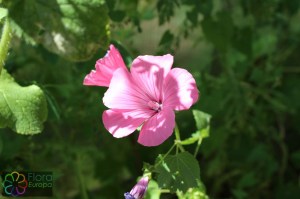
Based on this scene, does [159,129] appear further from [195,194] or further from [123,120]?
[195,194]

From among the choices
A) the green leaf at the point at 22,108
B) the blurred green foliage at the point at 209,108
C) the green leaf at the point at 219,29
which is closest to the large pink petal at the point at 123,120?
the green leaf at the point at 22,108

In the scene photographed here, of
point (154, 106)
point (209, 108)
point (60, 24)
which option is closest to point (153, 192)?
point (154, 106)

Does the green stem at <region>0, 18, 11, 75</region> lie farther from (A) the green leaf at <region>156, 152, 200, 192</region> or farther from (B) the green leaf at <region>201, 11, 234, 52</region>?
(B) the green leaf at <region>201, 11, 234, 52</region>

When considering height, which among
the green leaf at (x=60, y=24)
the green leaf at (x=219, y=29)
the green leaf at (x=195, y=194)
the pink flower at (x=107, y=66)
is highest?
the green leaf at (x=60, y=24)

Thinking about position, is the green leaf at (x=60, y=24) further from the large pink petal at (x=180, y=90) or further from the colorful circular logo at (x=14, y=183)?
the colorful circular logo at (x=14, y=183)

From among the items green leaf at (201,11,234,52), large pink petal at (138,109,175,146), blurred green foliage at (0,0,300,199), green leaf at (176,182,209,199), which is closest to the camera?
large pink petal at (138,109,175,146)

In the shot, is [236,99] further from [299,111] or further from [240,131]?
[299,111]

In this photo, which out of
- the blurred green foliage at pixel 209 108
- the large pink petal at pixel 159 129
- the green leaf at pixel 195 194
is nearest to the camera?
the large pink petal at pixel 159 129

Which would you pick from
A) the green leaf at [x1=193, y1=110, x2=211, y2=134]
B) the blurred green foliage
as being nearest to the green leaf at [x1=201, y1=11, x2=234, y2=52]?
the blurred green foliage
